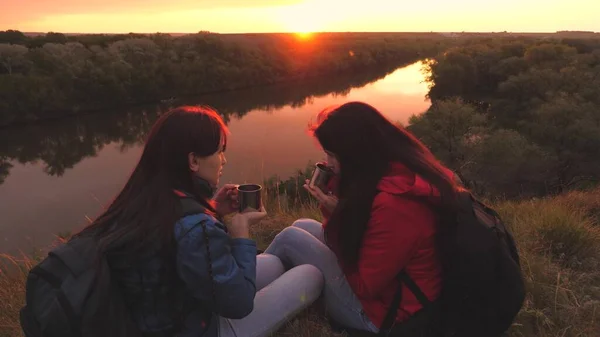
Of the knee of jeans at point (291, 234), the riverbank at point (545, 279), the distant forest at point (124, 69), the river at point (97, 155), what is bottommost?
the river at point (97, 155)

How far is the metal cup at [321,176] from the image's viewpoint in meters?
1.72

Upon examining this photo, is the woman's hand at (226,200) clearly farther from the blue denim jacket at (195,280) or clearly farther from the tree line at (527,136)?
the tree line at (527,136)

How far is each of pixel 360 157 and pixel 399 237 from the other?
1.00 feet

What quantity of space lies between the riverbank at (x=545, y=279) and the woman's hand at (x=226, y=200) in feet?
2.08

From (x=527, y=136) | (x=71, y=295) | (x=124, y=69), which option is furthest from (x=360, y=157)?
(x=124, y=69)

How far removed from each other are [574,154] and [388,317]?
16833 mm

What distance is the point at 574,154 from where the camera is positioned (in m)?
15.4

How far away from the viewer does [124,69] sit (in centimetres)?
2211

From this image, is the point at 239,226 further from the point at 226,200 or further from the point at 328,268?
the point at 328,268

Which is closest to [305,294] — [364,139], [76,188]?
[364,139]

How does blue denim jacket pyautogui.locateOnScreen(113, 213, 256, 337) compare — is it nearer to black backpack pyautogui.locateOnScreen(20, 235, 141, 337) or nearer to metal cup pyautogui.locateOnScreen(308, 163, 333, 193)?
black backpack pyautogui.locateOnScreen(20, 235, 141, 337)

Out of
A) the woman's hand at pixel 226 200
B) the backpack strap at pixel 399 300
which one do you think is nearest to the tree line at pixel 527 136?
the backpack strap at pixel 399 300

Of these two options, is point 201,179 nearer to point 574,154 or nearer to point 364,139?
point 364,139

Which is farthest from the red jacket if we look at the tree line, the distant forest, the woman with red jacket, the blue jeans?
the distant forest
